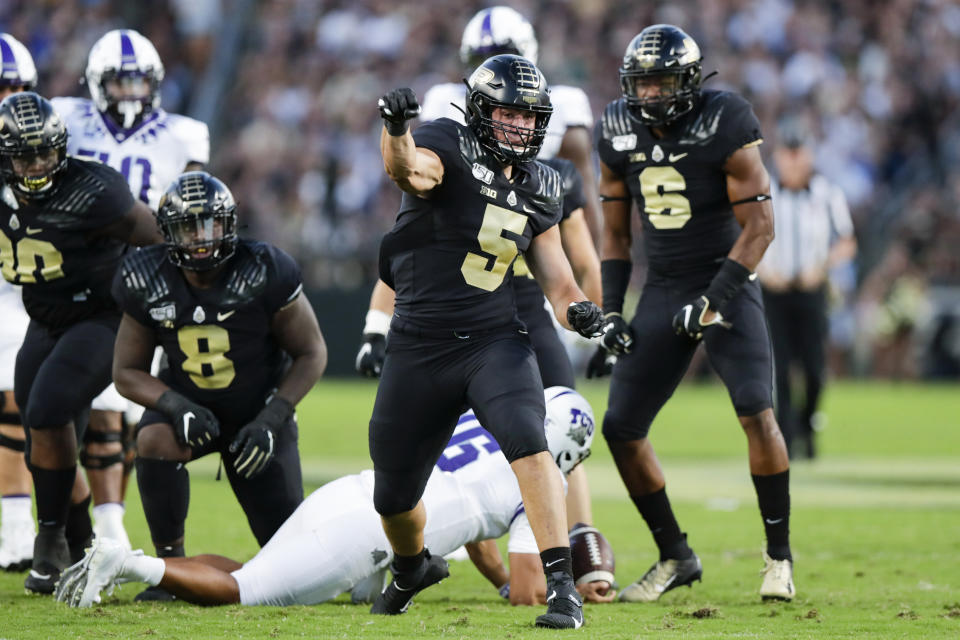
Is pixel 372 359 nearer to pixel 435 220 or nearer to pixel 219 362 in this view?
pixel 219 362

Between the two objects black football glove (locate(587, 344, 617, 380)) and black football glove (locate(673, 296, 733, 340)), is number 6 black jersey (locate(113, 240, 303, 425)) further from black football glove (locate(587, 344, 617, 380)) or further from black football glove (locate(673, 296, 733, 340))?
black football glove (locate(673, 296, 733, 340))

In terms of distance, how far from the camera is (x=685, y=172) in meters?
5.34

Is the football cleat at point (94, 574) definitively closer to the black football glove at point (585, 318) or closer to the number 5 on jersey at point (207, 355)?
the number 5 on jersey at point (207, 355)

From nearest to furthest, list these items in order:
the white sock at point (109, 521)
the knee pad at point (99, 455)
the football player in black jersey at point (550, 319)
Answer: the football player in black jersey at point (550, 319) → the white sock at point (109, 521) → the knee pad at point (99, 455)

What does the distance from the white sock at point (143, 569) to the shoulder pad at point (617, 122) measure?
7.52 feet

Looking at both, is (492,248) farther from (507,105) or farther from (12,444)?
(12,444)

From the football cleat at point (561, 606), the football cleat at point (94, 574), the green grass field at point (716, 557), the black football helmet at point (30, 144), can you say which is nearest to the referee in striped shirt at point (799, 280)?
the green grass field at point (716, 557)

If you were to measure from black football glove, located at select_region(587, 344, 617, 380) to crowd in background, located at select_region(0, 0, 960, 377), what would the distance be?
1098 centimetres

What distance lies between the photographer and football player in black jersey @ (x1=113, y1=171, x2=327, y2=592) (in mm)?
4961

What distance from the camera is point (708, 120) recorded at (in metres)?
5.29

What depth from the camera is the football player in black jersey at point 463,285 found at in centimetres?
436

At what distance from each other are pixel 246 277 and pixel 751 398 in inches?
72.5

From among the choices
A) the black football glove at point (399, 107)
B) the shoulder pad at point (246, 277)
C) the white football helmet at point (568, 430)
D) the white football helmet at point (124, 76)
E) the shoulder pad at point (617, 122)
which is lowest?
the white football helmet at point (568, 430)

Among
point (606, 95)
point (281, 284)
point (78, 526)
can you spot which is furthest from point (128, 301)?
point (606, 95)
